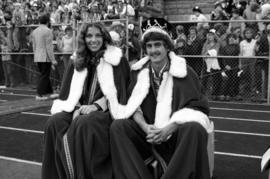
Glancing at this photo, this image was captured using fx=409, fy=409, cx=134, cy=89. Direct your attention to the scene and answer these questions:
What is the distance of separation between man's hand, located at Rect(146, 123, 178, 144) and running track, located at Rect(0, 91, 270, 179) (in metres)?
1.22

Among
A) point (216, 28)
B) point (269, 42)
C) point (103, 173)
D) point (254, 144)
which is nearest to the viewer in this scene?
point (103, 173)

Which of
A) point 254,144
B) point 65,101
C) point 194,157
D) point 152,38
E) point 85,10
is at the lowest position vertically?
point 254,144

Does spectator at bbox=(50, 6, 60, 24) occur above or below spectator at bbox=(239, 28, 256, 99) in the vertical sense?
above

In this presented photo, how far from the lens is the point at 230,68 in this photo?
9.86 metres

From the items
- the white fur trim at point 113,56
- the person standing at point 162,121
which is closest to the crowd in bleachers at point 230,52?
the white fur trim at point 113,56

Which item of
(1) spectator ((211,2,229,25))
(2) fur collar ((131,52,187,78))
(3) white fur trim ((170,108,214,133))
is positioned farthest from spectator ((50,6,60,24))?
(3) white fur trim ((170,108,214,133))

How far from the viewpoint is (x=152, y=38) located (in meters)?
4.06

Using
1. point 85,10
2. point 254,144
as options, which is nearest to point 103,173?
point 254,144

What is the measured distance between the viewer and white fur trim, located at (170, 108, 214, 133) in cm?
369

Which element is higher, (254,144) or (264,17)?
(264,17)

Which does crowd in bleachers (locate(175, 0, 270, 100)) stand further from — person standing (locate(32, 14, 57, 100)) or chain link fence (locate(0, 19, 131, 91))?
person standing (locate(32, 14, 57, 100))

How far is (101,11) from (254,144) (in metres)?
9.04

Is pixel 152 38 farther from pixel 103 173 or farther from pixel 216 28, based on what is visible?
pixel 216 28

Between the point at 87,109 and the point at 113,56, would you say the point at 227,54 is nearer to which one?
the point at 113,56
